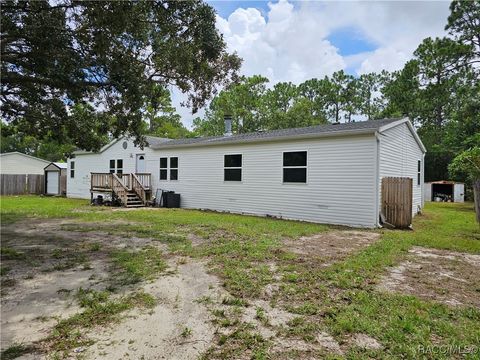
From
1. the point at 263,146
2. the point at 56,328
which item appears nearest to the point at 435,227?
the point at 263,146

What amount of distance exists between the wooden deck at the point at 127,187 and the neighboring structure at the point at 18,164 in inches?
600

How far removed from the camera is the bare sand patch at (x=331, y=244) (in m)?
6.02

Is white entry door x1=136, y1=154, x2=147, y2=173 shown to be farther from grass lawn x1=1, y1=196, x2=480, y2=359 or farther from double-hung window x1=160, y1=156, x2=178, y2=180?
grass lawn x1=1, y1=196, x2=480, y2=359

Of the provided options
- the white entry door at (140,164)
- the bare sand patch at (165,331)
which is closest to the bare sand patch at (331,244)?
the bare sand patch at (165,331)

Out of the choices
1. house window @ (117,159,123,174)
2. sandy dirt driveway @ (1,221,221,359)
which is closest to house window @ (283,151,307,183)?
sandy dirt driveway @ (1,221,221,359)

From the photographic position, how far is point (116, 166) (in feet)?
61.5

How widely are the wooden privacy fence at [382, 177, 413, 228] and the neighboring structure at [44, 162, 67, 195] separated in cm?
2166

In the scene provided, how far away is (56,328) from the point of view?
3.03 meters

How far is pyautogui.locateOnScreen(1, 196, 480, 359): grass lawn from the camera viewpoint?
2748 millimetres

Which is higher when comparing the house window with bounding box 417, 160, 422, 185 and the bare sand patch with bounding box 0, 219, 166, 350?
the house window with bounding box 417, 160, 422, 185

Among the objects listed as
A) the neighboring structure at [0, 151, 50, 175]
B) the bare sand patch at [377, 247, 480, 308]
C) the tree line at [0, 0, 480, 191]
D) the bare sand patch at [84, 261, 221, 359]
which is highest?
the tree line at [0, 0, 480, 191]

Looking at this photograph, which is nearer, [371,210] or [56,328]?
[56,328]

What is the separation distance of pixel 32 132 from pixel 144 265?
268 inches

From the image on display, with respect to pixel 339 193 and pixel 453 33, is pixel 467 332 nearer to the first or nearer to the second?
pixel 339 193
